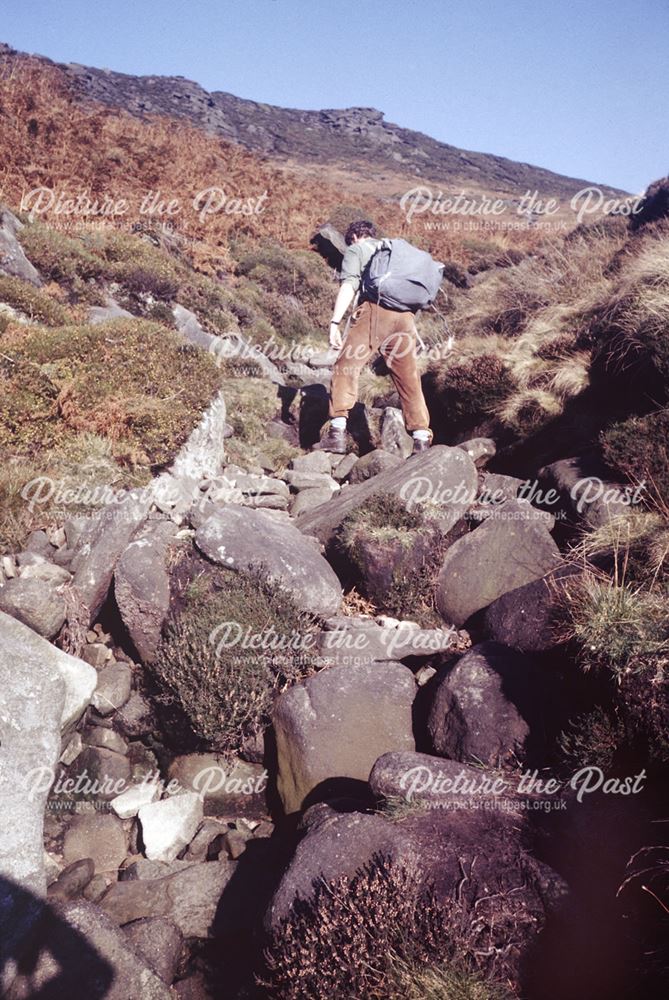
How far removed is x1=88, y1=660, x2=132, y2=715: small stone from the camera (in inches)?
231

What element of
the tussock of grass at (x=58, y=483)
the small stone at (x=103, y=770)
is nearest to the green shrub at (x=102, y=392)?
the tussock of grass at (x=58, y=483)

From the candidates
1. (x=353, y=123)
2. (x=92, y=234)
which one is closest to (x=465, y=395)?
(x=92, y=234)

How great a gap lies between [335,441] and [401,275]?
2573mm

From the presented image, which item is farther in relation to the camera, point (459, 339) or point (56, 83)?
point (56, 83)

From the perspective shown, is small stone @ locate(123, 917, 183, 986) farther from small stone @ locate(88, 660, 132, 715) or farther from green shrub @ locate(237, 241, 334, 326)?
green shrub @ locate(237, 241, 334, 326)

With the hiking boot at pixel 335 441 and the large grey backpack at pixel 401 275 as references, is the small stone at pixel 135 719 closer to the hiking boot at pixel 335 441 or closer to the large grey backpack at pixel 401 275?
the hiking boot at pixel 335 441

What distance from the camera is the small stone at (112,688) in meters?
5.86

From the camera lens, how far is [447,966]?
3.23 meters

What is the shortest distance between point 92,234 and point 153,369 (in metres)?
6.84

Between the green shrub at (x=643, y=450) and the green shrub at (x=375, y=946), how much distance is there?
4.46 metres

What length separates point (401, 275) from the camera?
8195 mm

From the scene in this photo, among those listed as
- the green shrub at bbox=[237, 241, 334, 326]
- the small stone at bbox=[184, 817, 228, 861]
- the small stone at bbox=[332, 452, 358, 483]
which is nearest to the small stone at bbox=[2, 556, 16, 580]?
the small stone at bbox=[184, 817, 228, 861]

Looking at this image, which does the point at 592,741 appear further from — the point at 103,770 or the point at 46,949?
the point at 103,770

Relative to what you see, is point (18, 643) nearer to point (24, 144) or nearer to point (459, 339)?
→ point (459, 339)
